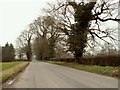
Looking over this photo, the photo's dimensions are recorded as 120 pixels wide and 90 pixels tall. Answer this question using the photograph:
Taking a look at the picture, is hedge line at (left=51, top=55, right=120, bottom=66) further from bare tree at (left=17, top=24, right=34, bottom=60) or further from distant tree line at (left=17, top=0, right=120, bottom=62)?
bare tree at (left=17, top=24, right=34, bottom=60)

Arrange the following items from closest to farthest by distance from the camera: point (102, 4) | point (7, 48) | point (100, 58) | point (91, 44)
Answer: point (100, 58)
point (102, 4)
point (91, 44)
point (7, 48)

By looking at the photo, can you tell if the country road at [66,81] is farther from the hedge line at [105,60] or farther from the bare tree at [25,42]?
the bare tree at [25,42]

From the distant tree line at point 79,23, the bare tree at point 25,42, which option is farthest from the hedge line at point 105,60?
the bare tree at point 25,42

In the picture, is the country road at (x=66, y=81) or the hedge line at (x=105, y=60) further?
the hedge line at (x=105, y=60)

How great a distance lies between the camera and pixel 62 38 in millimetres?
50750

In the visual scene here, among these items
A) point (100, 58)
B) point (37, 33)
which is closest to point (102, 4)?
point (100, 58)

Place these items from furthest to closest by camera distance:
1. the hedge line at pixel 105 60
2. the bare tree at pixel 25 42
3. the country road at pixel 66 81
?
the bare tree at pixel 25 42, the hedge line at pixel 105 60, the country road at pixel 66 81

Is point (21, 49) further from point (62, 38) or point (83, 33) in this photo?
point (83, 33)

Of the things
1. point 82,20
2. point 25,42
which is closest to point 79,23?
point 82,20

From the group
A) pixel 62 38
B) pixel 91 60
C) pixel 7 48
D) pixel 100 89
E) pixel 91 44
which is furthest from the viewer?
pixel 7 48

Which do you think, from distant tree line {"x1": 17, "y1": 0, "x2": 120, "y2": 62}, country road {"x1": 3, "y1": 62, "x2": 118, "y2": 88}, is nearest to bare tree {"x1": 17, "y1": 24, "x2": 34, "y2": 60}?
distant tree line {"x1": 17, "y1": 0, "x2": 120, "y2": 62}

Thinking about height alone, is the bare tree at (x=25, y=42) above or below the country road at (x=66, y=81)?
above

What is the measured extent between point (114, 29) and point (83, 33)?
4.94 metres

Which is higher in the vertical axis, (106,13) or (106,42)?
(106,13)
